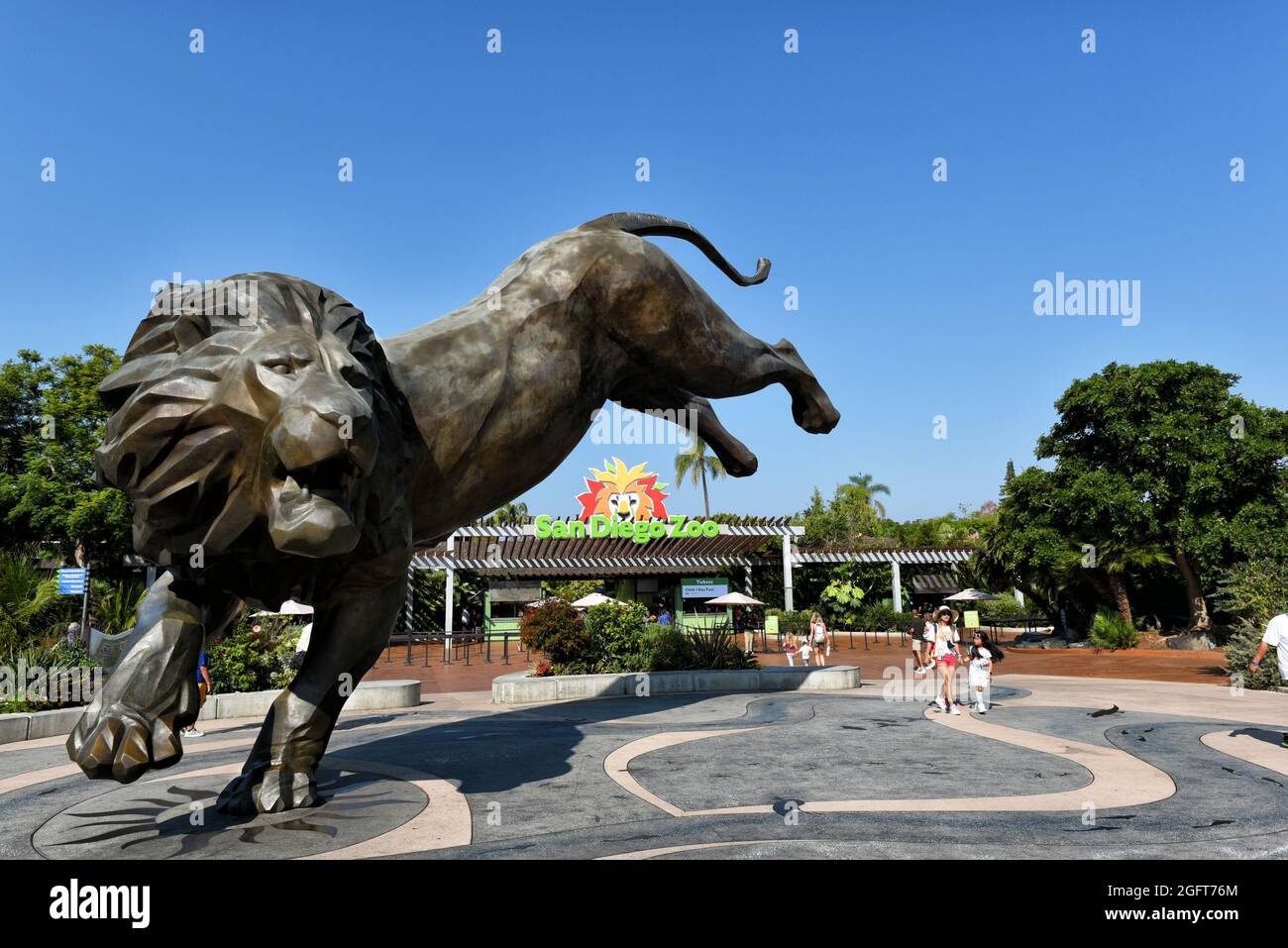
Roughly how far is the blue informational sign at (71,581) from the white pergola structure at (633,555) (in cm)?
1764

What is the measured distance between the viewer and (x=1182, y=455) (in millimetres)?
25844

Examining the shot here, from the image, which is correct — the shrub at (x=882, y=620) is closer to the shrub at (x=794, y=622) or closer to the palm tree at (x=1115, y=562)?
the shrub at (x=794, y=622)

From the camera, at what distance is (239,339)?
3.71 metres

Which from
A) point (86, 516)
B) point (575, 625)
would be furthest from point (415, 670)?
→ point (86, 516)

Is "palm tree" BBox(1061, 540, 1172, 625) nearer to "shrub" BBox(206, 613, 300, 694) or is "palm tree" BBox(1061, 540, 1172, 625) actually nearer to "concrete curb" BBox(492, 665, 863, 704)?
"concrete curb" BBox(492, 665, 863, 704)

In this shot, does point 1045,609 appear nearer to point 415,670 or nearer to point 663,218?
point 415,670

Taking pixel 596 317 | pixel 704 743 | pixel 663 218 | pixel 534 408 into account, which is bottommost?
pixel 704 743

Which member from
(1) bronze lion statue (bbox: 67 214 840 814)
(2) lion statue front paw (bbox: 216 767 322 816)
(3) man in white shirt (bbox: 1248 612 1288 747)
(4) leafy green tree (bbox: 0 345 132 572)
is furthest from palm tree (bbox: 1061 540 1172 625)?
(4) leafy green tree (bbox: 0 345 132 572)

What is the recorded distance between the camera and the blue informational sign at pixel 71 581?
38.4ft

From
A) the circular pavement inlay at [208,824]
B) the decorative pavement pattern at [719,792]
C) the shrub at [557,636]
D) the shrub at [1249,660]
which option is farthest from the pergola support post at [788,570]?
the circular pavement inlay at [208,824]

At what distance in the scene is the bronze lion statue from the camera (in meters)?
3.46

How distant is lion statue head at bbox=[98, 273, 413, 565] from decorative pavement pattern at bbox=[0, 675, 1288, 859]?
1.59 m

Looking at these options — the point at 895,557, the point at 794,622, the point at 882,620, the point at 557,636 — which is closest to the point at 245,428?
the point at 557,636
